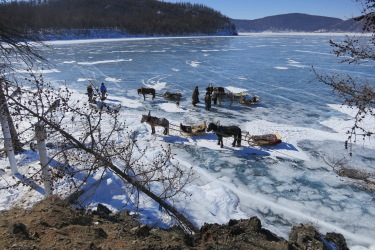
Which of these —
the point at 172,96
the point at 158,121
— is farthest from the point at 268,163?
the point at 172,96

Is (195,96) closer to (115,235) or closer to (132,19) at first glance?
(115,235)

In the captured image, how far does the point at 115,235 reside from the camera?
16.4 ft

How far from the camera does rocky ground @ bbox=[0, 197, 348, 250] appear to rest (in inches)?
172

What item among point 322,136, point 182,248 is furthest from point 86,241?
point 322,136

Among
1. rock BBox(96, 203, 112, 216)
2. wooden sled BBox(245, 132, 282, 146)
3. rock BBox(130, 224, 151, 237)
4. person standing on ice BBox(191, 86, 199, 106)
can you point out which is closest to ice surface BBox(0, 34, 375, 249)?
wooden sled BBox(245, 132, 282, 146)

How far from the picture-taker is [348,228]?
660 centimetres

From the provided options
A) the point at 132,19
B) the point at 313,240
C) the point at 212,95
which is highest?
the point at 132,19

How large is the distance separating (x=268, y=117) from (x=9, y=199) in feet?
38.4

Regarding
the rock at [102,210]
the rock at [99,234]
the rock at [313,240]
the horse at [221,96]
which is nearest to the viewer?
the rock at [99,234]

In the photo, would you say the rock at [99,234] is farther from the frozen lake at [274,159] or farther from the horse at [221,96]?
the horse at [221,96]

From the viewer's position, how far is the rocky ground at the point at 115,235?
4.38m

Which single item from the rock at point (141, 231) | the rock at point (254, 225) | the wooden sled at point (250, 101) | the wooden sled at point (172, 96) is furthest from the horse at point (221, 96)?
the rock at point (141, 231)

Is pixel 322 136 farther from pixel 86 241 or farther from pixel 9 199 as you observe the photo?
pixel 9 199

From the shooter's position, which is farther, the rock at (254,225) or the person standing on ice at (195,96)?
the person standing on ice at (195,96)
